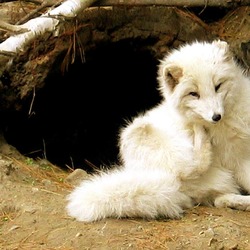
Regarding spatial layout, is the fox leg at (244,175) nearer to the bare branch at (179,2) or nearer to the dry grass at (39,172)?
the dry grass at (39,172)

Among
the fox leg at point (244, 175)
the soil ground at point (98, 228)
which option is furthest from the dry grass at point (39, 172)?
the fox leg at point (244, 175)

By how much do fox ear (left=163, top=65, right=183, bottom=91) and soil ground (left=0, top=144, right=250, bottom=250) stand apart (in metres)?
0.92

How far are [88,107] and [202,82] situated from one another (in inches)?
114

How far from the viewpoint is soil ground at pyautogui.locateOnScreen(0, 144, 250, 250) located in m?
3.81

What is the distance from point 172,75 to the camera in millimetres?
4492

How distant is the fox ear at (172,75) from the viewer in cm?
446

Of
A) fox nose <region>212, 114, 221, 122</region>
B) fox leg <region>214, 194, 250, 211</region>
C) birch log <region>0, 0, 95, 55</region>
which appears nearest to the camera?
fox nose <region>212, 114, 221, 122</region>

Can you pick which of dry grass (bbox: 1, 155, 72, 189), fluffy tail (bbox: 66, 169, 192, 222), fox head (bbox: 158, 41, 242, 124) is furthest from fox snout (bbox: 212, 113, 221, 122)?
dry grass (bbox: 1, 155, 72, 189)

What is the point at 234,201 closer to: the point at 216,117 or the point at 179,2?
the point at 216,117

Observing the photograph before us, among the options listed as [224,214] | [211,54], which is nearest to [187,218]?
[224,214]

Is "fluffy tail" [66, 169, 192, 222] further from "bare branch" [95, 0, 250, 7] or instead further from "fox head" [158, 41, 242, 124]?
"bare branch" [95, 0, 250, 7]

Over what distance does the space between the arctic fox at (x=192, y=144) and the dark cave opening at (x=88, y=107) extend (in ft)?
5.02

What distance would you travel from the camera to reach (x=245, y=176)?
4.57 m

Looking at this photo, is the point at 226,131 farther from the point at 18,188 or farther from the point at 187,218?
the point at 18,188
